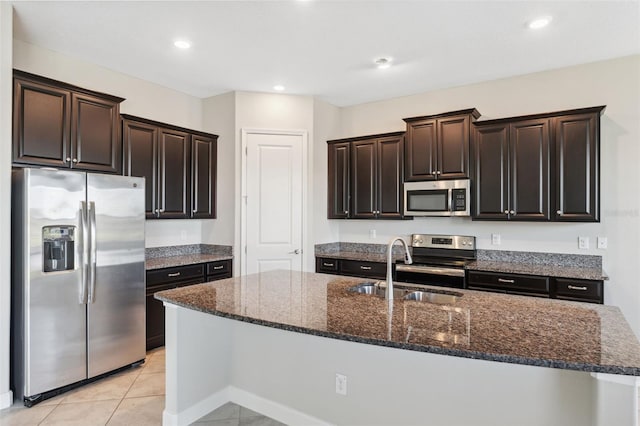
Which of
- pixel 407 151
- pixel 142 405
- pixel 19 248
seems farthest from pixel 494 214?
pixel 19 248

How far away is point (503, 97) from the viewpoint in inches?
160

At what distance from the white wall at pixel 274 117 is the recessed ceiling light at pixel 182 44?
1.21 m

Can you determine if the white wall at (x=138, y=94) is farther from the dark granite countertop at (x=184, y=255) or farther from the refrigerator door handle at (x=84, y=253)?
the refrigerator door handle at (x=84, y=253)

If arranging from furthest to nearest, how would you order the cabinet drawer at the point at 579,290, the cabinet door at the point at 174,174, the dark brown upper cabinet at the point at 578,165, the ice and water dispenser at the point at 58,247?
the cabinet door at the point at 174,174 < the dark brown upper cabinet at the point at 578,165 < the cabinet drawer at the point at 579,290 < the ice and water dispenser at the point at 58,247

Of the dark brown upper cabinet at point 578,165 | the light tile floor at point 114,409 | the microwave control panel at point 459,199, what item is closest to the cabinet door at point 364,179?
the microwave control panel at point 459,199

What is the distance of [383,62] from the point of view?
3652 millimetres

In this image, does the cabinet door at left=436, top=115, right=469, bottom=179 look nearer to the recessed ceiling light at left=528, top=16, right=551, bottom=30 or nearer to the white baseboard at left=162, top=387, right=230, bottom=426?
the recessed ceiling light at left=528, top=16, right=551, bottom=30

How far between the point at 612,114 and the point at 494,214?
1400mm

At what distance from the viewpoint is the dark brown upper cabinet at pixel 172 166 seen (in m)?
3.77

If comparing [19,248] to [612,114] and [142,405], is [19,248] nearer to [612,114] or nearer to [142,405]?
[142,405]

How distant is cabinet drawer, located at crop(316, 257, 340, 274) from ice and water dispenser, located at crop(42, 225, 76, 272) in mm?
2615

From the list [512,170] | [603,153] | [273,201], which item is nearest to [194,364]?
[273,201]

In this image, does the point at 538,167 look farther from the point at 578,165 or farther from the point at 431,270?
the point at 431,270

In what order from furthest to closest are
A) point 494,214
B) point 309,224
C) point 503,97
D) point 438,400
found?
point 309,224 → point 503,97 → point 494,214 → point 438,400
